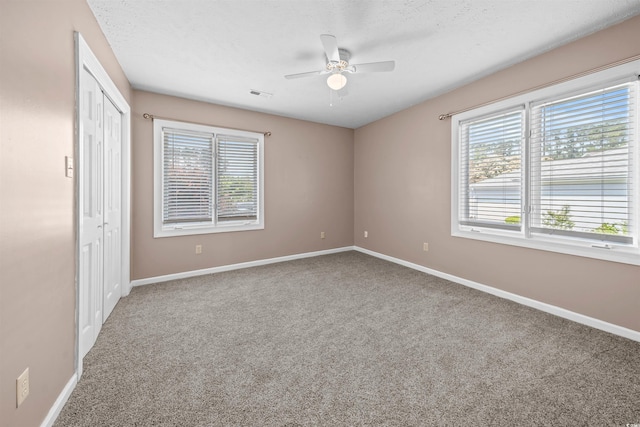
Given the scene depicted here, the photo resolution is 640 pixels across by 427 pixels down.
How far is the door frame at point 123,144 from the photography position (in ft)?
5.54

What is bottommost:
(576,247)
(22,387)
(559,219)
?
(22,387)

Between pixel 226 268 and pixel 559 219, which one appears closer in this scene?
pixel 559 219

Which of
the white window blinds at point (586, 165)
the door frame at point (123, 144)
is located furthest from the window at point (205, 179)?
the white window blinds at point (586, 165)

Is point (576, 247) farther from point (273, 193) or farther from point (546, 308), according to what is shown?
point (273, 193)

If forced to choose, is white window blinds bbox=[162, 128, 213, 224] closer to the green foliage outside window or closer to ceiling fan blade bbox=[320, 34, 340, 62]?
ceiling fan blade bbox=[320, 34, 340, 62]

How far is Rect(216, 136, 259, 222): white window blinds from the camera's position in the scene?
4.11 metres

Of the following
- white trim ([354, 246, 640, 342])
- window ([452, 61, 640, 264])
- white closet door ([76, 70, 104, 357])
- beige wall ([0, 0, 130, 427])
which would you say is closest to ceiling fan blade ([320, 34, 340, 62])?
beige wall ([0, 0, 130, 427])

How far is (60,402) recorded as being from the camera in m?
1.47

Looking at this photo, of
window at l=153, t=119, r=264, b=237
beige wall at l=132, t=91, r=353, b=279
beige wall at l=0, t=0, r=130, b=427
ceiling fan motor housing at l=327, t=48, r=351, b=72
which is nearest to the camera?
beige wall at l=0, t=0, r=130, b=427

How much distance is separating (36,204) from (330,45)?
2183mm

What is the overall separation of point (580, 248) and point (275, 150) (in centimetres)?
412

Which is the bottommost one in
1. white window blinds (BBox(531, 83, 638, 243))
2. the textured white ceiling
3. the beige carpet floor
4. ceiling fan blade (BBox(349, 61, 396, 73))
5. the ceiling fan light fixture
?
the beige carpet floor

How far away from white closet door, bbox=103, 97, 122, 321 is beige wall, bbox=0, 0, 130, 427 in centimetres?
99

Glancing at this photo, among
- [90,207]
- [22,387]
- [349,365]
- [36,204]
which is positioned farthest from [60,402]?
[349,365]
